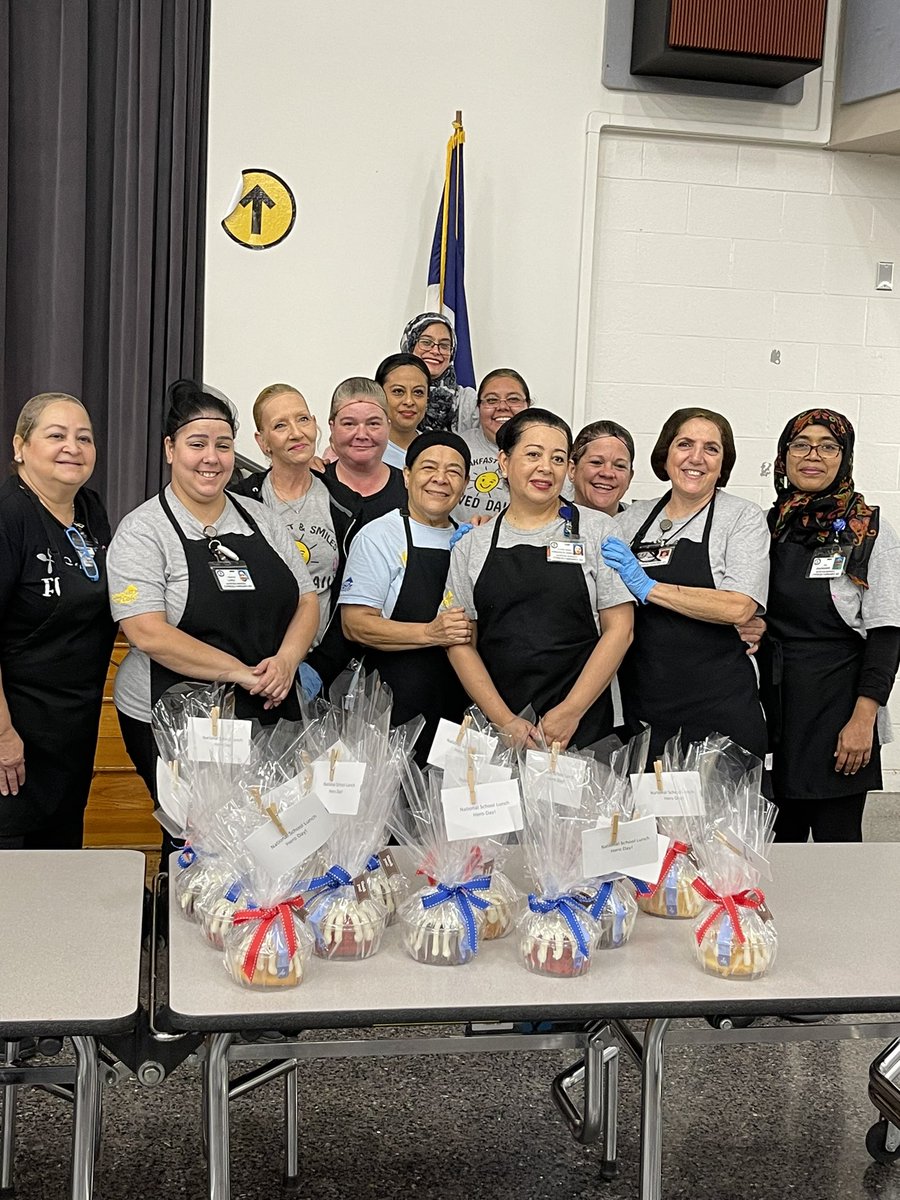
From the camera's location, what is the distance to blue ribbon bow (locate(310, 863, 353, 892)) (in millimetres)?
1909

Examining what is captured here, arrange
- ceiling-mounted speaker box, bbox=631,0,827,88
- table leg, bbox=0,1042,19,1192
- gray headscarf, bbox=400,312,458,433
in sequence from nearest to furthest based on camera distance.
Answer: table leg, bbox=0,1042,19,1192 → gray headscarf, bbox=400,312,458,433 → ceiling-mounted speaker box, bbox=631,0,827,88

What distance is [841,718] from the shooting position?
316 centimetres

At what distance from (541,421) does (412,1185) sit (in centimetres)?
166

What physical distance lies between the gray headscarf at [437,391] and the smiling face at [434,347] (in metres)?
0.01

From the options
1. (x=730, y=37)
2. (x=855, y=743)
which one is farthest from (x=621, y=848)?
(x=730, y=37)

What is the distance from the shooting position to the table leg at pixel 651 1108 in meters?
1.87

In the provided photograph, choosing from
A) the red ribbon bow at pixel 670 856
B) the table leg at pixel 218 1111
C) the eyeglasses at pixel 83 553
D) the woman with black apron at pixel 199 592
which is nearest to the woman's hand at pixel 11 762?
the woman with black apron at pixel 199 592

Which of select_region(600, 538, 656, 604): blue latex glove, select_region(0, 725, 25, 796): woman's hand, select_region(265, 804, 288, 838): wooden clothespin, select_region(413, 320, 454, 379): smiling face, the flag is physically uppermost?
the flag

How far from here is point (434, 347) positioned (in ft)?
14.1

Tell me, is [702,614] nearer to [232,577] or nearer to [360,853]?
[232,577]

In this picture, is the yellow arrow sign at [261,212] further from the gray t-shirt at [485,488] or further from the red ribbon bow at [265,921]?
the red ribbon bow at [265,921]

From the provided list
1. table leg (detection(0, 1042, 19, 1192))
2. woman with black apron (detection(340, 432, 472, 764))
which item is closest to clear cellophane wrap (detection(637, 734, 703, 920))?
woman with black apron (detection(340, 432, 472, 764))

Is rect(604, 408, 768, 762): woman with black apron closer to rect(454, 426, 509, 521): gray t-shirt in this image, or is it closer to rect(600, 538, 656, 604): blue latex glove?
rect(600, 538, 656, 604): blue latex glove

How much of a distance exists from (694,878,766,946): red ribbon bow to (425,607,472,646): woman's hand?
3.59 ft
